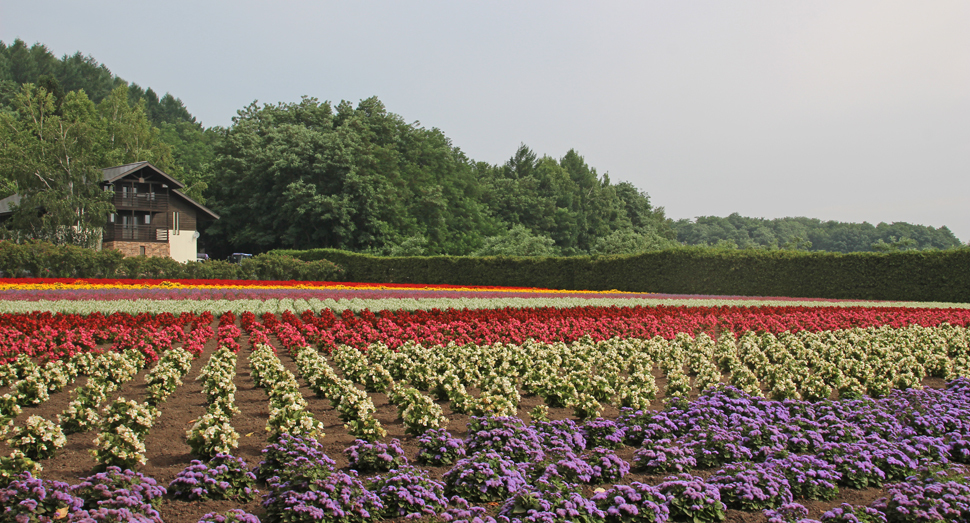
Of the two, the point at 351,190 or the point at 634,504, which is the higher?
the point at 351,190

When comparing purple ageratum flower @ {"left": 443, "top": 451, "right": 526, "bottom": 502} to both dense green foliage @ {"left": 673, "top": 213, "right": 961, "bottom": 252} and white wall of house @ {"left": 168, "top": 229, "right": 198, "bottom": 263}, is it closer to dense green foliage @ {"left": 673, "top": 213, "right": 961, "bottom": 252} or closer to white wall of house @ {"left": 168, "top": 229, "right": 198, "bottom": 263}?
white wall of house @ {"left": 168, "top": 229, "right": 198, "bottom": 263}

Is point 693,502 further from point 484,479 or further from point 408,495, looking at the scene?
point 408,495

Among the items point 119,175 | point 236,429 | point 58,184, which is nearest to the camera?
point 236,429

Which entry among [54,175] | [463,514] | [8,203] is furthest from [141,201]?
[463,514]

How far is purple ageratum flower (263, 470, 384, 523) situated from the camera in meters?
3.65

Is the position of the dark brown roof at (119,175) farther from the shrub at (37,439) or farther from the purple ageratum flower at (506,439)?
the purple ageratum flower at (506,439)

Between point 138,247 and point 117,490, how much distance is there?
4423 centimetres

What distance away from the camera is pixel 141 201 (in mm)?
42406

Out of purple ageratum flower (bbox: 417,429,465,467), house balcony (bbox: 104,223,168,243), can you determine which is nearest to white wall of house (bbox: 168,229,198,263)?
house balcony (bbox: 104,223,168,243)

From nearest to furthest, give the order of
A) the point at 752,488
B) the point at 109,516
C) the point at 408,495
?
the point at 109,516, the point at 408,495, the point at 752,488

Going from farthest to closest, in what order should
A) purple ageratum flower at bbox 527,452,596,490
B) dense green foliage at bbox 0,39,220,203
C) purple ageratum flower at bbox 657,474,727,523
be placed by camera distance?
1. dense green foliage at bbox 0,39,220,203
2. purple ageratum flower at bbox 527,452,596,490
3. purple ageratum flower at bbox 657,474,727,523

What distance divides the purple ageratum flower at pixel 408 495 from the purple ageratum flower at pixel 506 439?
828 mm

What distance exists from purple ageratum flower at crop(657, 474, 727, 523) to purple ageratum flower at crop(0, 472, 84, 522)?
3511 mm

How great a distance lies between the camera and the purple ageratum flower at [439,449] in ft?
16.2
